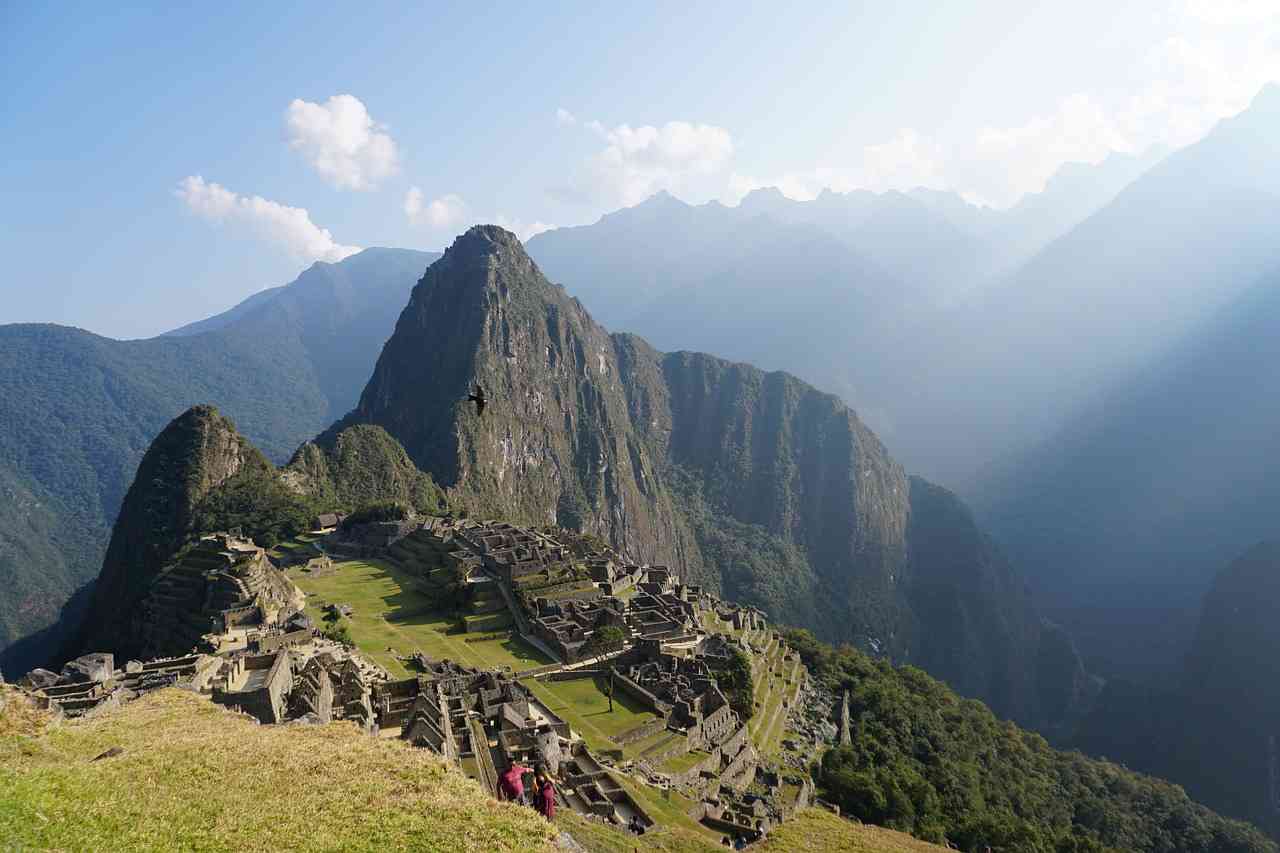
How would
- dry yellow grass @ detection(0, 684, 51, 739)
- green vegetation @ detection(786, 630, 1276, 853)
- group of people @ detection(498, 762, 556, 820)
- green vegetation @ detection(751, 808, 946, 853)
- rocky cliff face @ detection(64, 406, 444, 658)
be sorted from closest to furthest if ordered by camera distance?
group of people @ detection(498, 762, 556, 820) → dry yellow grass @ detection(0, 684, 51, 739) → green vegetation @ detection(751, 808, 946, 853) → green vegetation @ detection(786, 630, 1276, 853) → rocky cliff face @ detection(64, 406, 444, 658)

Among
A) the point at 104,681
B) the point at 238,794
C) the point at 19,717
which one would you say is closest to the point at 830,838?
the point at 238,794

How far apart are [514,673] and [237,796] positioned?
1056 inches

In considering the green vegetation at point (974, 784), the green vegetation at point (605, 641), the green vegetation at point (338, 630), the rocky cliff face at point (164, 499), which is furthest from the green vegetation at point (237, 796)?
the rocky cliff face at point (164, 499)

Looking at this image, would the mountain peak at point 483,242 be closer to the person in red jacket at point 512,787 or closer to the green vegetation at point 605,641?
the green vegetation at point 605,641

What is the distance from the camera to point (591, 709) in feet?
119

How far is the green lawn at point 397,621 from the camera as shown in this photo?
135ft

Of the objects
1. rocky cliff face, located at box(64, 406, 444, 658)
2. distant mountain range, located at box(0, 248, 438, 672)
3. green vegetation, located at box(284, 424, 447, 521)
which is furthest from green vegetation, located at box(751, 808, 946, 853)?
distant mountain range, located at box(0, 248, 438, 672)

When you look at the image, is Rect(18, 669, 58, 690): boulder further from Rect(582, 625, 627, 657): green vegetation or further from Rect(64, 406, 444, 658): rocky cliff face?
Rect(582, 625, 627, 657): green vegetation

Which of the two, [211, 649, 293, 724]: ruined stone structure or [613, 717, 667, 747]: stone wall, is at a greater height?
[211, 649, 293, 724]: ruined stone structure

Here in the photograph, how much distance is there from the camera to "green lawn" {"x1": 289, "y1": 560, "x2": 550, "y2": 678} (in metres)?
41.0

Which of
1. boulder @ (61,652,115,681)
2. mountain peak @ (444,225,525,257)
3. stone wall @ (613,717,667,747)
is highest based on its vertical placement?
mountain peak @ (444,225,525,257)

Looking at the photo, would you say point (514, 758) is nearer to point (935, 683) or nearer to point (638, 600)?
point (638, 600)

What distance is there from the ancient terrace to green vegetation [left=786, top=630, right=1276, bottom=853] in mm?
4517

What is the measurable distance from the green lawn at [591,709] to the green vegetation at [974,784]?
1259 cm
